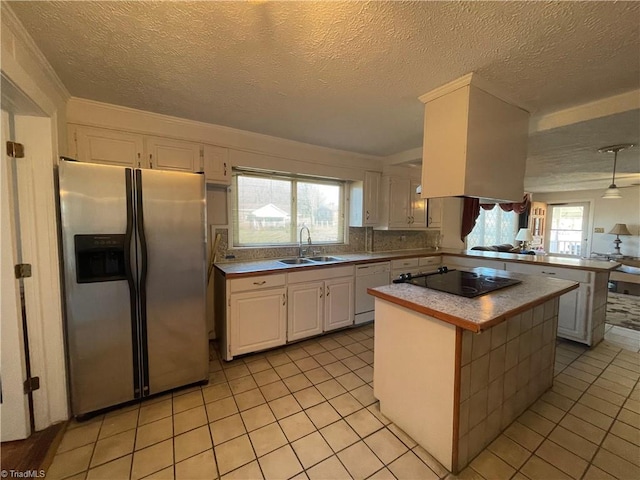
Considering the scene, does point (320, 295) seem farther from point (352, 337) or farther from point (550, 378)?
point (550, 378)

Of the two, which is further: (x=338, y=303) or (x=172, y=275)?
(x=338, y=303)

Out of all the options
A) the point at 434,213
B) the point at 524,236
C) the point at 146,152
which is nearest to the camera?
the point at 146,152

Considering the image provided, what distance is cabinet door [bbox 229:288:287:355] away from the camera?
2479mm


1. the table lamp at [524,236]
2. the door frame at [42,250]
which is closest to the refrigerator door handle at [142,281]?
the door frame at [42,250]

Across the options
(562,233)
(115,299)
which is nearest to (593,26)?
(115,299)

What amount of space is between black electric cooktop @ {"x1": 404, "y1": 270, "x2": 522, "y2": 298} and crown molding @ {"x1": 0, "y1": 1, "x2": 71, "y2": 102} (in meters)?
2.61

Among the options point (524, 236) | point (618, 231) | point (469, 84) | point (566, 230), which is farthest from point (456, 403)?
point (566, 230)

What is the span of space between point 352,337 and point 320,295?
0.67 m

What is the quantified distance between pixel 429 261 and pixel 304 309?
7.13 ft

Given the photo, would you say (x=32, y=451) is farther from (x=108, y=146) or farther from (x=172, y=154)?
(x=172, y=154)

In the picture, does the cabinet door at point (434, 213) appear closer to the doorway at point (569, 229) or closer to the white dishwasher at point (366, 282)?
the white dishwasher at point (366, 282)

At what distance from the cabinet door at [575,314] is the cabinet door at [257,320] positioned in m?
3.07

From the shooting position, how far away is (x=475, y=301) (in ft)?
5.20

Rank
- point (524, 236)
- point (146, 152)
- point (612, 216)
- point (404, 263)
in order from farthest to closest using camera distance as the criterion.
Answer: point (524, 236) < point (612, 216) < point (404, 263) < point (146, 152)
